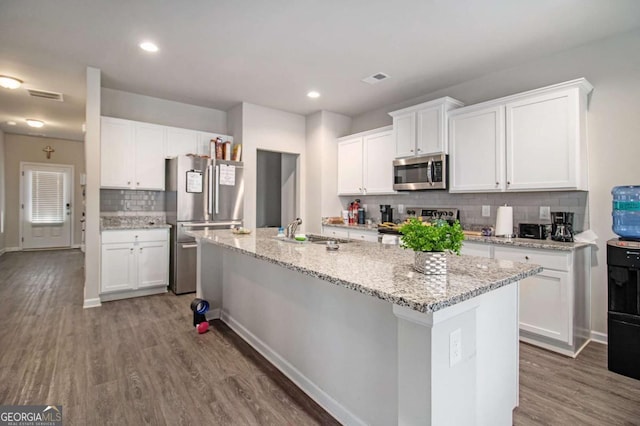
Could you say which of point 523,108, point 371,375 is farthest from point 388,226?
point 371,375

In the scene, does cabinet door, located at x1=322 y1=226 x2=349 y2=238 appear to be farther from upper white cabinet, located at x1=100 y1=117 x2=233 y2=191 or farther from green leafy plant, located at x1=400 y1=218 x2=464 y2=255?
green leafy plant, located at x1=400 y1=218 x2=464 y2=255

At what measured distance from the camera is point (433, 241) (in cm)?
133

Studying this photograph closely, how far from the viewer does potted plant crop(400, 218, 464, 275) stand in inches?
52.1

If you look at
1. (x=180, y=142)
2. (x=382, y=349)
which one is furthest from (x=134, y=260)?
(x=382, y=349)

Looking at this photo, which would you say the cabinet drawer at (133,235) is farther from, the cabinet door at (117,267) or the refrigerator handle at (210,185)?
the refrigerator handle at (210,185)

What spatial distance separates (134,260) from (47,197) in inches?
228

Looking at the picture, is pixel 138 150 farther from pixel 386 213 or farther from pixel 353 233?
pixel 386 213

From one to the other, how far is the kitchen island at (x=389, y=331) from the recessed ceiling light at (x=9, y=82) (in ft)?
12.2

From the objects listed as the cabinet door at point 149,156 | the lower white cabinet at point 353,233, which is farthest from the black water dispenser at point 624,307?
the cabinet door at point 149,156

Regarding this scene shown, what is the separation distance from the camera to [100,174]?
3918mm

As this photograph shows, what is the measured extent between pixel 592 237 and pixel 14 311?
5729mm

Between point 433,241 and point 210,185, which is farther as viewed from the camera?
point 210,185

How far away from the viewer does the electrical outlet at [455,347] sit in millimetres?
1166

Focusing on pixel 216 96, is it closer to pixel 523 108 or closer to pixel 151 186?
pixel 151 186
